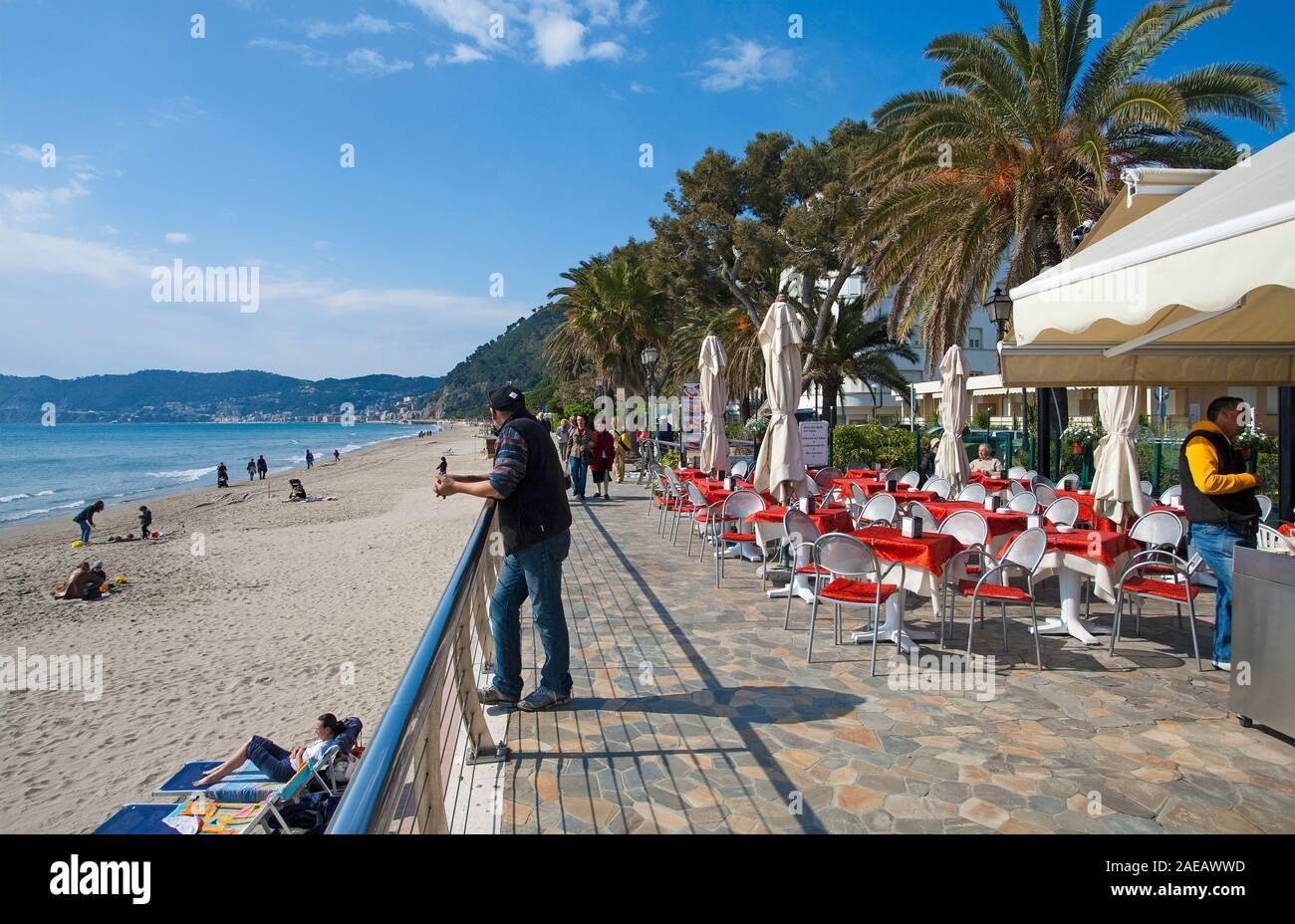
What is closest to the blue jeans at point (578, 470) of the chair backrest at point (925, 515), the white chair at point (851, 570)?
the chair backrest at point (925, 515)

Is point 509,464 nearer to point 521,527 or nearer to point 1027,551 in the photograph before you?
point 521,527

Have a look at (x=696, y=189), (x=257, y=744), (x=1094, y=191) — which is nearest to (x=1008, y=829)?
(x=257, y=744)

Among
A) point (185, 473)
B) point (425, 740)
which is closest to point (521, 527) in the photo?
point (425, 740)

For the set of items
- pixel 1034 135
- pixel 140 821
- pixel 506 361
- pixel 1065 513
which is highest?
pixel 506 361

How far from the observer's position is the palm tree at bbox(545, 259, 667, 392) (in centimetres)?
3453

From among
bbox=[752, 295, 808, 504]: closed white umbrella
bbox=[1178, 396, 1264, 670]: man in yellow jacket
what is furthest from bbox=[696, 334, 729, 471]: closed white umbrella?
bbox=[1178, 396, 1264, 670]: man in yellow jacket

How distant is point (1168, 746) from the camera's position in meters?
4.12

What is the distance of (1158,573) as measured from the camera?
6.81 m

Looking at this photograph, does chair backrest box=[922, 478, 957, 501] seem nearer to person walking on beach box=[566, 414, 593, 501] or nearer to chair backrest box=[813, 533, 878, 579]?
chair backrest box=[813, 533, 878, 579]

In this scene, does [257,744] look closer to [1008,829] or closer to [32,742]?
[32,742]

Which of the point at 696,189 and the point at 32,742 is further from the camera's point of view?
the point at 696,189

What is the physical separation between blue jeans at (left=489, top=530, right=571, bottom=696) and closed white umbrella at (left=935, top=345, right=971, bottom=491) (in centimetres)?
794

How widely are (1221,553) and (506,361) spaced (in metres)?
163
